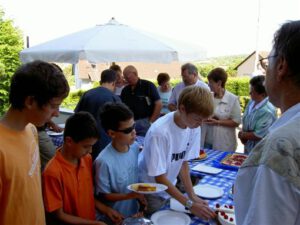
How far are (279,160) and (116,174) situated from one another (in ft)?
4.34

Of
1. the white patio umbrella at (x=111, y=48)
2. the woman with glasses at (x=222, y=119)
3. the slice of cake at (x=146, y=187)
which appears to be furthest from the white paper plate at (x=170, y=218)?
the white patio umbrella at (x=111, y=48)

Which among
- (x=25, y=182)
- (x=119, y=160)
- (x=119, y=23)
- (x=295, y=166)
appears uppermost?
(x=119, y=23)

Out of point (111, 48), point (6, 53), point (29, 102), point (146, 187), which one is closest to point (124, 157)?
point (146, 187)

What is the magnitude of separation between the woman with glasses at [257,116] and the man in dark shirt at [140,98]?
1.78 meters

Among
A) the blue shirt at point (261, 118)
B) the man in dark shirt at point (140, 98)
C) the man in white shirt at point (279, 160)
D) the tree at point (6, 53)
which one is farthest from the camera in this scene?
the tree at point (6, 53)

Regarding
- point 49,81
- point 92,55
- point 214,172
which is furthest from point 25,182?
point 92,55

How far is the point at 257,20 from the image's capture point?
15.6 meters

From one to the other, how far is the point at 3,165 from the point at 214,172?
1.96 m

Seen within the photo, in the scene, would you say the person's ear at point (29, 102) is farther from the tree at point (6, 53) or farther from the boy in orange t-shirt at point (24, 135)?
the tree at point (6, 53)

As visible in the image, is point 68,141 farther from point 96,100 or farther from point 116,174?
point 96,100

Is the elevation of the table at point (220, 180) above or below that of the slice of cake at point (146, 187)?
below

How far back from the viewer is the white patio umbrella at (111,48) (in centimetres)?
433

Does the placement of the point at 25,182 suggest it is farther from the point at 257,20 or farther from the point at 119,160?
the point at 257,20

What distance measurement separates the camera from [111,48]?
4430 mm
